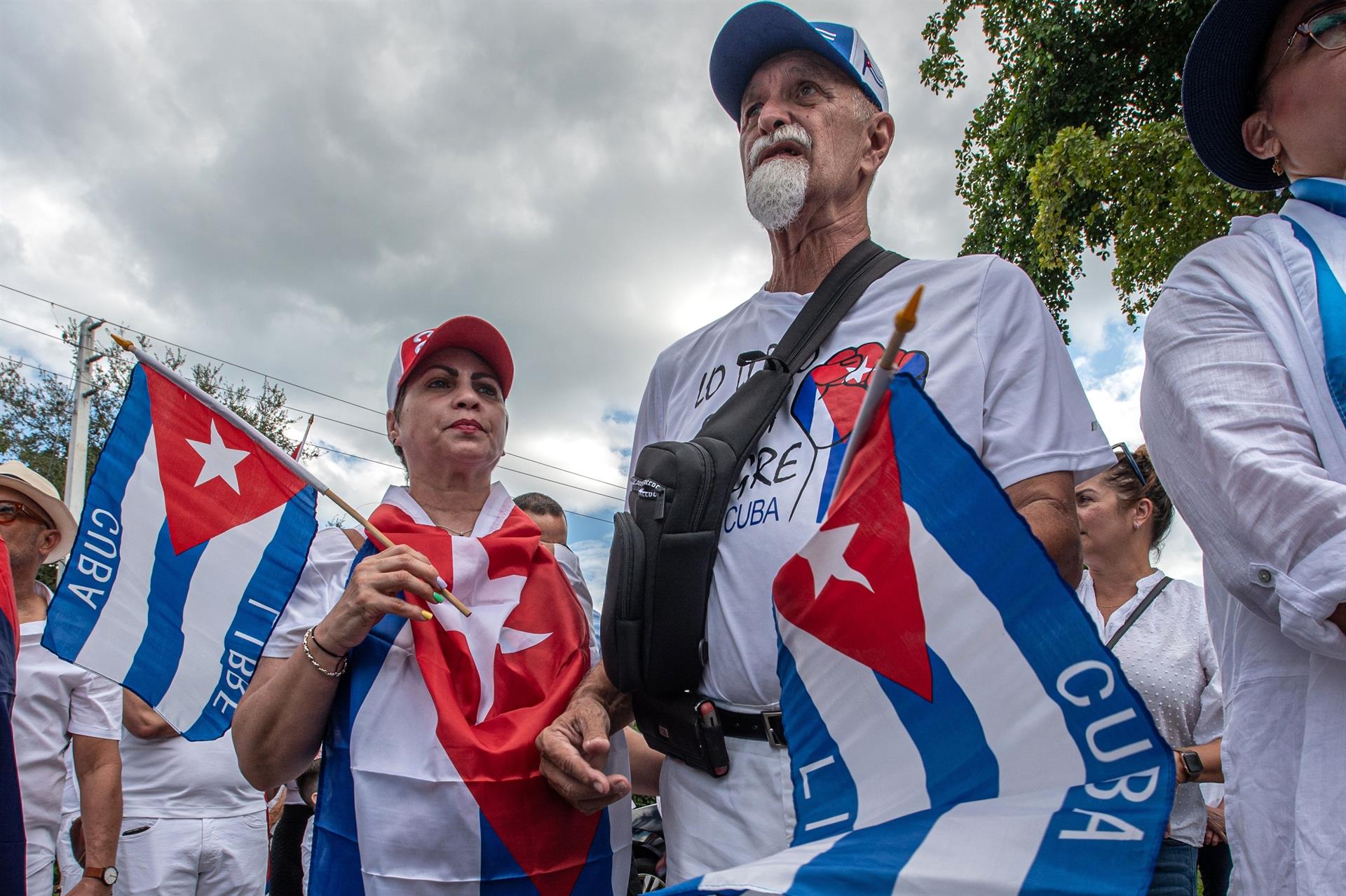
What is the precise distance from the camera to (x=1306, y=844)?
1110 mm

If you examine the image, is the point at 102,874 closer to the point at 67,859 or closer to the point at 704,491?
the point at 67,859

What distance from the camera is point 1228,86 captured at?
1754 mm

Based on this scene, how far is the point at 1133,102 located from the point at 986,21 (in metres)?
1.46

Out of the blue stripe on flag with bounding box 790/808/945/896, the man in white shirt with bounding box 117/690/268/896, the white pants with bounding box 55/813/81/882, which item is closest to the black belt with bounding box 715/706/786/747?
the blue stripe on flag with bounding box 790/808/945/896

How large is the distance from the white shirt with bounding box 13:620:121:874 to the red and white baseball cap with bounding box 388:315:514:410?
1753 mm

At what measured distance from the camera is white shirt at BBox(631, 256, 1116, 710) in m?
1.59

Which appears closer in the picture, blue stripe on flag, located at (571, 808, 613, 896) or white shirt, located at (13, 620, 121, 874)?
blue stripe on flag, located at (571, 808, 613, 896)

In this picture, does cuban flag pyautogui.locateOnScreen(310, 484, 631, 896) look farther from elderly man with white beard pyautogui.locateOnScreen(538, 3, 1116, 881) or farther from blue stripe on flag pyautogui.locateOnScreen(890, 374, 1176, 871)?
blue stripe on flag pyautogui.locateOnScreen(890, 374, 1176, 871)

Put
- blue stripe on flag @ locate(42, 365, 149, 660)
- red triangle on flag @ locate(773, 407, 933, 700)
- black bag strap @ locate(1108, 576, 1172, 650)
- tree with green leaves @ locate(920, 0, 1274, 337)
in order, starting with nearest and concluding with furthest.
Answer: red triangle on flag @ locate(773, 407, 933, 700) → blue stripe on flag @ locate(42, 365, 149, 660) → black bag strap @ locate(1108, 576, 1172, 650) → tree with green leaves @ locate(920, 0, 1274, 337)

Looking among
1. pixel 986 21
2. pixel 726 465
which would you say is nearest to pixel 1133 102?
pixel 986 21

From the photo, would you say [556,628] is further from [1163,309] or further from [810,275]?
[1163,309]

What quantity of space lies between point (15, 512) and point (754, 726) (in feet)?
11.9

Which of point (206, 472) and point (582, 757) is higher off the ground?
point (206, 472)

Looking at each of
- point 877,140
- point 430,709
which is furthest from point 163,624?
point 877,140
